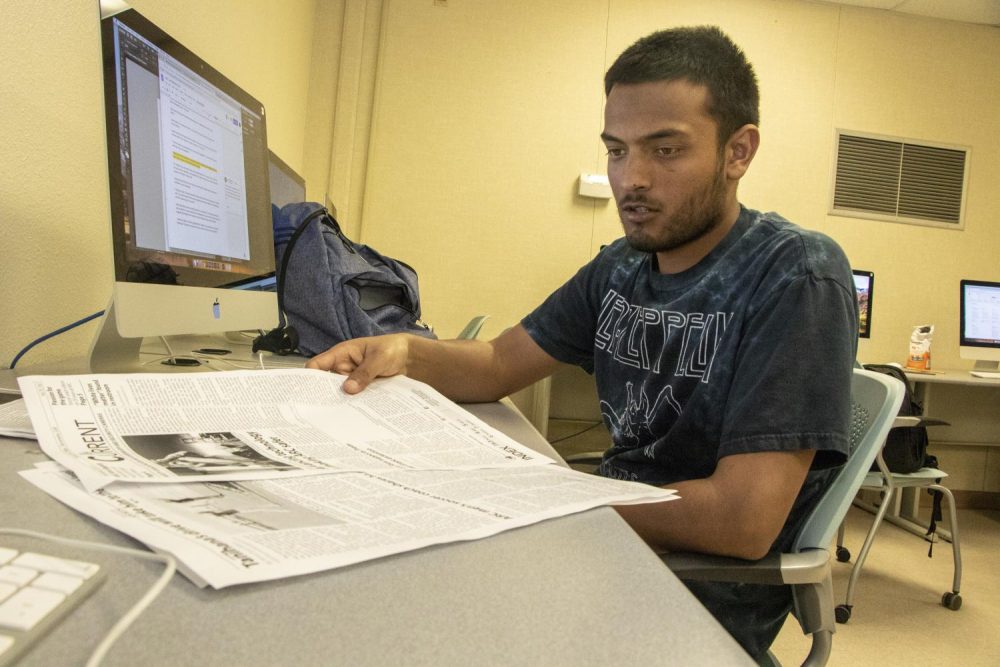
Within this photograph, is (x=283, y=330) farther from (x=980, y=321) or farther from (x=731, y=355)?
(x=980, y=321)

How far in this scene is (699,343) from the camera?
0.92 metres

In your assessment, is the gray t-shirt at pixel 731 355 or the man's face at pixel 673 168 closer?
the gray t-shirt at pixel 731 355

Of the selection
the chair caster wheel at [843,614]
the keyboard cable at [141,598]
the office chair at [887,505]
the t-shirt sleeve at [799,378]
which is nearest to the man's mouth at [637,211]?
the t-shirt sleeve at [799,378]

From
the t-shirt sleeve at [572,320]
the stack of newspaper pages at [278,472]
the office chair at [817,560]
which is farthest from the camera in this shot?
the t-shirt sleeve at [572,320]

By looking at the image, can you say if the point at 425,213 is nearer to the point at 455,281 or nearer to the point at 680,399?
the point at 455,281

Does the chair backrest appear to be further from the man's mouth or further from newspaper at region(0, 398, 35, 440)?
newspaper at region(0, 398, 35, 440)

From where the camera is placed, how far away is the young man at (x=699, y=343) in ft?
2.50

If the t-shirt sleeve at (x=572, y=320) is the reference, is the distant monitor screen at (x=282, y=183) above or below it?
above

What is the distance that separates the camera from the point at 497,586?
→ 334 mm

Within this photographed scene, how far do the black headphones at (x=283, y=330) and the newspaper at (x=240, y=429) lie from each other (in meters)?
0.53

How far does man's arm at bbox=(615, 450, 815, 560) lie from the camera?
0.73 m

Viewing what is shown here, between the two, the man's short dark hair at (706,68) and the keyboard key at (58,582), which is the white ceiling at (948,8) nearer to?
the man's short dark hair at (706,68)

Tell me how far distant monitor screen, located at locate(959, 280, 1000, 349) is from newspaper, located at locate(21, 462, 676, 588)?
3779 millimetres

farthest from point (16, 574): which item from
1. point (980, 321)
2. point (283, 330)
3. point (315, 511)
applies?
point (980, 321)
